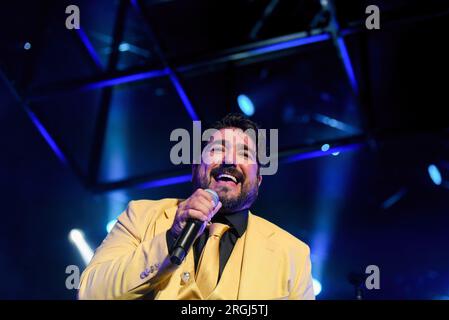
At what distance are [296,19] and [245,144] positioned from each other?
167 cm

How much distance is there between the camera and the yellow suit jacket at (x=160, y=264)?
164 cm

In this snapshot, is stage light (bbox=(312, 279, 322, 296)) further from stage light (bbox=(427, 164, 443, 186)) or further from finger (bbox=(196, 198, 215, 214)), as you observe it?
finger (bbox=(196, 198, 215, 214))

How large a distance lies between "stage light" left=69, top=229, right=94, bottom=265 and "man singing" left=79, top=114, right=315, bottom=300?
6.15 ft

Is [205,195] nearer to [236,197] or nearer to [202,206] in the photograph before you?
[202,206]

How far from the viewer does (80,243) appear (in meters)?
Result: 3.94

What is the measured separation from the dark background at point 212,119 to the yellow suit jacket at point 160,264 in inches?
62.2

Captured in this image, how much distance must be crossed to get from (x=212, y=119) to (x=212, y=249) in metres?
1.98

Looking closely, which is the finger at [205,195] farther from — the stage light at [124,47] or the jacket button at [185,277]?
the stage light at [124,47]

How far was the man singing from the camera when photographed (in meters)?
1.64

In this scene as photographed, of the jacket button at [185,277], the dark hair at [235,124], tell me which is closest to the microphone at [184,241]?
the jacket button at [185,277]

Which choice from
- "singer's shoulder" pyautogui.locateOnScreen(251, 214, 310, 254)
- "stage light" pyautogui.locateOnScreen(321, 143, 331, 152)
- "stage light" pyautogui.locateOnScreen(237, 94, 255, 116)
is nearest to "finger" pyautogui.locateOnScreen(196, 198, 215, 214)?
"singer's shoulder" pyautogui.locateOnScreen(251, 214, 310, 254)

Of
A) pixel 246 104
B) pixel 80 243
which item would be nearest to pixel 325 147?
pixel 246 104
